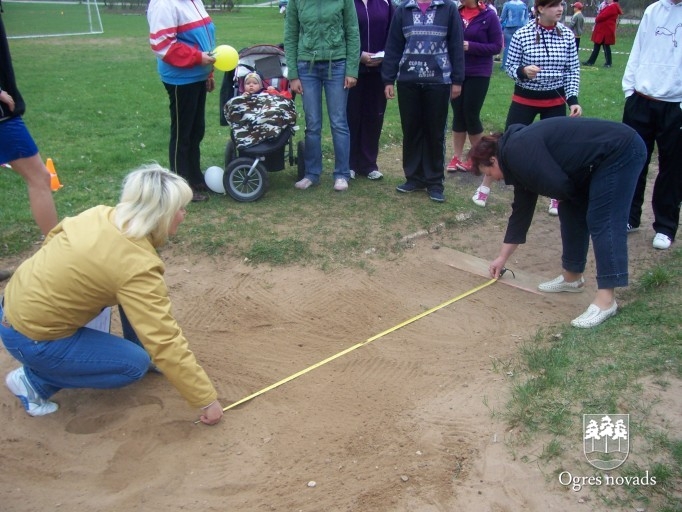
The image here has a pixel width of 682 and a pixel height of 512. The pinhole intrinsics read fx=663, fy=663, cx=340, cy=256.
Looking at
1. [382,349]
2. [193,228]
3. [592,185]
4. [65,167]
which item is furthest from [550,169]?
[65,167]

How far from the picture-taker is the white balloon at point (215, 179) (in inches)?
250

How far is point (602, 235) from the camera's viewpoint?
4199 millimetres

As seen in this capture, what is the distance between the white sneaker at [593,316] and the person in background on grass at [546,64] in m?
2.05

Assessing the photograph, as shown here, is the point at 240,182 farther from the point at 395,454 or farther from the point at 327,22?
the point at 395,454

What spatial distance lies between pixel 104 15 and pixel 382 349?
3115 centimetres

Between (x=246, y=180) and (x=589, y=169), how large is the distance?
10.7 ft

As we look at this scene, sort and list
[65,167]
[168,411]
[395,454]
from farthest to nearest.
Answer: [65,167] < [168,411] < [395,454]

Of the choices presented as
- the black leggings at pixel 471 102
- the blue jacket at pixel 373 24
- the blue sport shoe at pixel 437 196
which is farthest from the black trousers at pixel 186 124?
the black leggings at pixel 471 102

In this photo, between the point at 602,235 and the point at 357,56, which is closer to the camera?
the point at 602,235

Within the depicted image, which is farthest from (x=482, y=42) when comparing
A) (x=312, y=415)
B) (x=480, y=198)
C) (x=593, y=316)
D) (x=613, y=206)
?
(x=312, y=415)

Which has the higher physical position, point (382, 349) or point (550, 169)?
point (550, 169)

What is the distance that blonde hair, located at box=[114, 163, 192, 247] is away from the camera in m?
3.04

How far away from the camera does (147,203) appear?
120 inches

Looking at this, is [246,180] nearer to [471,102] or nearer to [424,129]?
[424,129]
